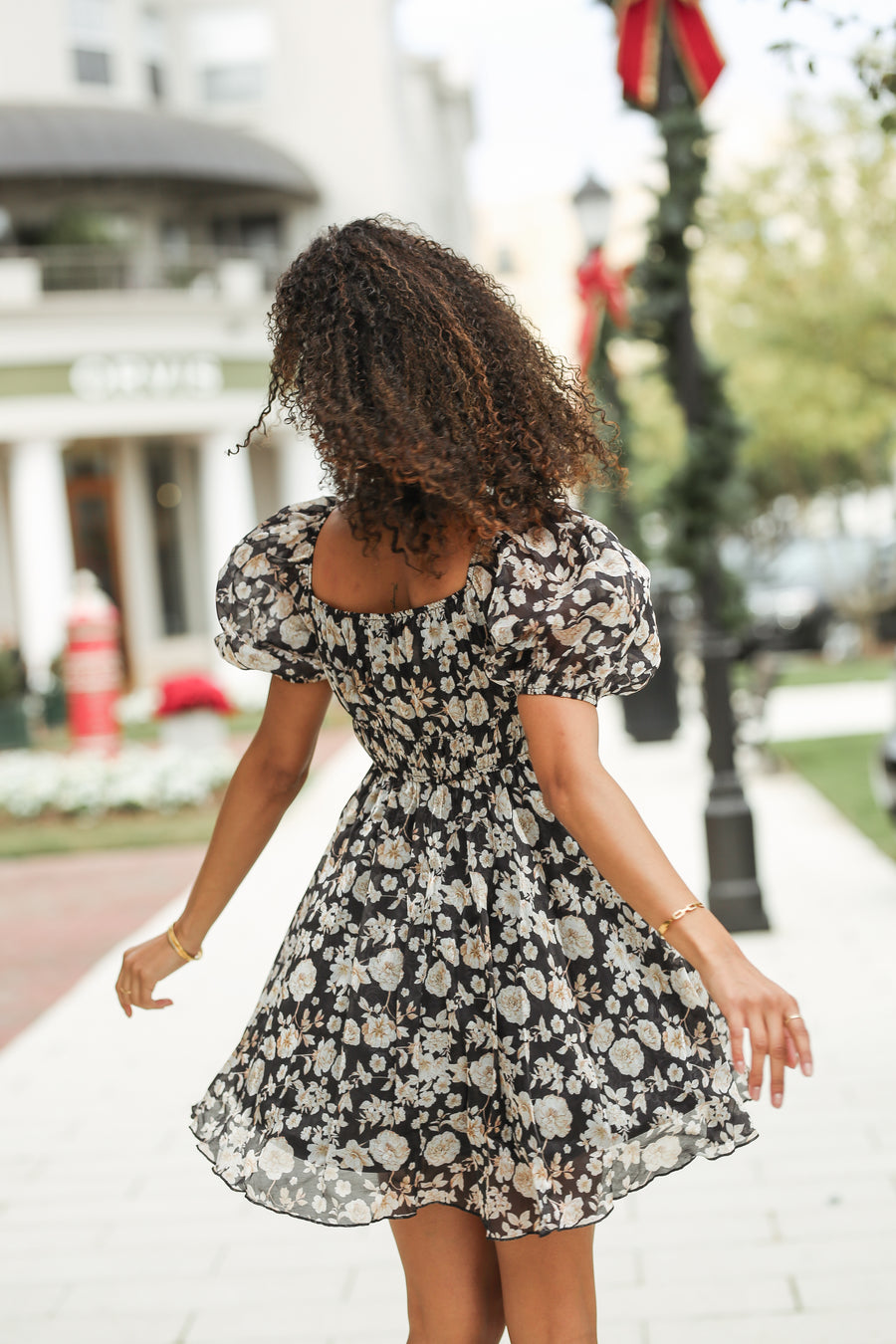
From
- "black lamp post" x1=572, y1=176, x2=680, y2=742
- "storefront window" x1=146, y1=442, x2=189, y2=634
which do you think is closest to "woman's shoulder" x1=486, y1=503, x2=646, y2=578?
"black lamp post" x1=572, y1=176, x2=680, y2=742

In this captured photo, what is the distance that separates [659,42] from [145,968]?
5.59 metres

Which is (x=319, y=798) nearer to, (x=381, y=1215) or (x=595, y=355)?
(x=595, y=355)

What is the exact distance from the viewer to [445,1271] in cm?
228

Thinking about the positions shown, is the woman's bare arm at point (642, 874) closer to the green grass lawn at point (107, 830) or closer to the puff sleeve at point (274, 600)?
the puff sleeve at point (274, 600)

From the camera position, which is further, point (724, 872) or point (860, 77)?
point (724, 872)

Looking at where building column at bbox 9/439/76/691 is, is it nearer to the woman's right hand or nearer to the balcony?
the balcony

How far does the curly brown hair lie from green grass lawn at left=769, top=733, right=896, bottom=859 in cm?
661

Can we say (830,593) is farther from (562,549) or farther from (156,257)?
(562,549)

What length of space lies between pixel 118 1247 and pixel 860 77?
3.47 m

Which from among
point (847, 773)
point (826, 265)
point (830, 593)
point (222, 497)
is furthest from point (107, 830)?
point (830, 593)

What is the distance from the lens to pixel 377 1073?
222 cm

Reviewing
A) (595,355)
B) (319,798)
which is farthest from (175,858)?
(595,355)

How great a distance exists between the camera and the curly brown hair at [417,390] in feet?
6.91

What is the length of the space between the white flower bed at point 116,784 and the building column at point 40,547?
382 inches
